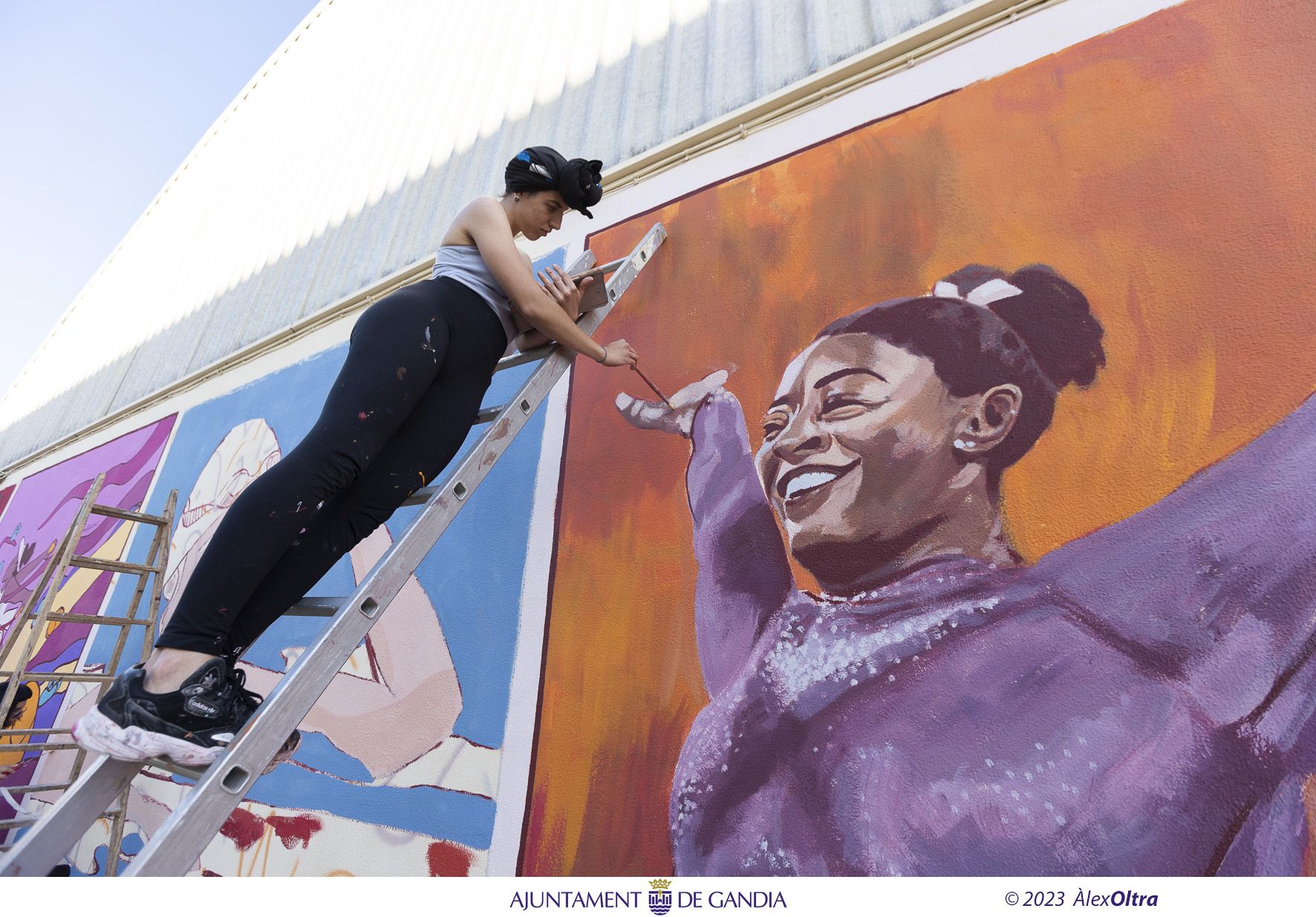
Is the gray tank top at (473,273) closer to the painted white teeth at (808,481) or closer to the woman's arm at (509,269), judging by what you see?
the woman's arm at (509,269)

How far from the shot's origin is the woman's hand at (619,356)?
200cm

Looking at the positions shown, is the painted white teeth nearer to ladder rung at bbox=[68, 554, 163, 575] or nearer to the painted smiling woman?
the painted smiling woman

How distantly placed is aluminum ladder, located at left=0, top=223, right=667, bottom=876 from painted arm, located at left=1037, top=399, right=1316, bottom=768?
136 cm

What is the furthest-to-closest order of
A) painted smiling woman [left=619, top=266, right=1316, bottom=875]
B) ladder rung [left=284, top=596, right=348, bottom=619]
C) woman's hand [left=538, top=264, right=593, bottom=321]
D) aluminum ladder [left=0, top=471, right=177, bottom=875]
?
aluminum ladder [left=0, top=471, right=177, bottom=875] → woman's hand [left=538, top=264, right=593, bottom=321] → ladder rung [left=284, top=596, right=348, bottom=619] → painted smiling woman [left=619, top=266, right=1316, bottom=875]

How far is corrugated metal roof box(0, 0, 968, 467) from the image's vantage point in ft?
9.73

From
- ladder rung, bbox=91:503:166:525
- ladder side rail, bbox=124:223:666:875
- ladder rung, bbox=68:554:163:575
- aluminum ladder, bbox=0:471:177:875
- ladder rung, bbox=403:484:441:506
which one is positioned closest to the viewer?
ladder side rail, bbox=124:223:666:875

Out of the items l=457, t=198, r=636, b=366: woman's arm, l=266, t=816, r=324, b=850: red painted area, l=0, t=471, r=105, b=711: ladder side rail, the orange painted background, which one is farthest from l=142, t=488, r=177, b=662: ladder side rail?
l=457, t=198, r=636, b=366: woman's arm

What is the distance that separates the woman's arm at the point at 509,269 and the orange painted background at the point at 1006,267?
0.63m

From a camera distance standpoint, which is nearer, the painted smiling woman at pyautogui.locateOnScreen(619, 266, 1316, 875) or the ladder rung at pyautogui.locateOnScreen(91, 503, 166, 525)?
the painted smiling woman at pyautogui.locateOnScreen(619, 266, 1316, 875)

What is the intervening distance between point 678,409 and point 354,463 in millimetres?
1113
